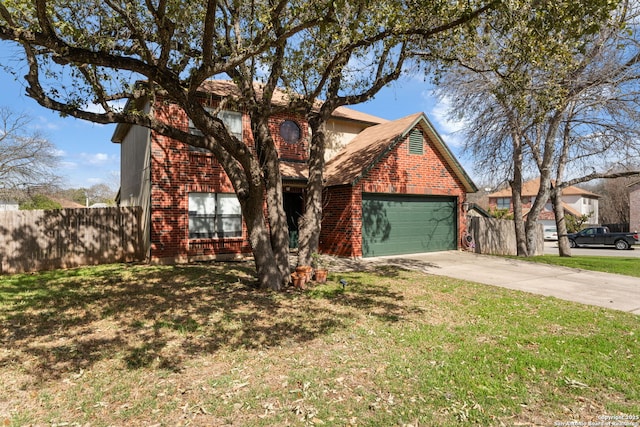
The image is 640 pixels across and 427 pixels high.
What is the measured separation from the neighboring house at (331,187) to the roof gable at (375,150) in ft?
0.18

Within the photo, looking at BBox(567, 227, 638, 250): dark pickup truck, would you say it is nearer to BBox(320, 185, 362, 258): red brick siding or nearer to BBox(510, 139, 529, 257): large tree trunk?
BBox(510, 139, 529, 257): large tree trunk

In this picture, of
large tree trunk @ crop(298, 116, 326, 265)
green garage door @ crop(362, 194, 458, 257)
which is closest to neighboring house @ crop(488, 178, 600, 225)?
green garage door @ crop(362, 194, 458, 257)

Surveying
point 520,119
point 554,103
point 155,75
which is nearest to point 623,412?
point 155,75

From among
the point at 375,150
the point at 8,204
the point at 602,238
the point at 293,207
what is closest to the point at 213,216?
the point at 293,207

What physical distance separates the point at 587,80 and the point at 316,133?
10185 mm

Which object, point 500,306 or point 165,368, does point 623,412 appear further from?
point 165,368

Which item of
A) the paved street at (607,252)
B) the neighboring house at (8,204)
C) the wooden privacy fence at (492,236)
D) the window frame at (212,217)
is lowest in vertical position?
the paved street at (607,252)

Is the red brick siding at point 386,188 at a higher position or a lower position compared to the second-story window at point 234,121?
lower

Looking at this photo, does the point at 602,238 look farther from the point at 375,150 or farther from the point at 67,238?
the point at 67,238

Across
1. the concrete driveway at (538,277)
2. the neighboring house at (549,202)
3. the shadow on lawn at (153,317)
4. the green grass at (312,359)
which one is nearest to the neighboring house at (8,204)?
the shadow on lawn at (153,317)

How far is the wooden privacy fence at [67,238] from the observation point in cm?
1141

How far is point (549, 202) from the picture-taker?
151 ft

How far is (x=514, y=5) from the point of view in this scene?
275 inches

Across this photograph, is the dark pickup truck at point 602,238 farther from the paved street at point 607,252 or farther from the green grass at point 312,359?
the green grass at point 312,359
